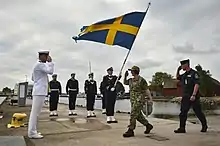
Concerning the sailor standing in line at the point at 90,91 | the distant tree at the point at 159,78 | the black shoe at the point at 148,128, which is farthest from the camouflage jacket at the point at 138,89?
the distant tree at the point at 159,78

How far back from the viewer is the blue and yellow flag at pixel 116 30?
33.2 ft

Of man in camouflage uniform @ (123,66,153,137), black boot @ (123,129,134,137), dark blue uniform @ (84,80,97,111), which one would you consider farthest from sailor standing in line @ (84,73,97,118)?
black boot @ (123,129,134,137)

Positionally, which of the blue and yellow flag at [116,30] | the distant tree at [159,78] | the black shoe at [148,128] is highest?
the distant tree at [159,78]

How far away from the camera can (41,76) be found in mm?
8180

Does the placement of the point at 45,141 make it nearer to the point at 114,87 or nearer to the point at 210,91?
the point at 114,87

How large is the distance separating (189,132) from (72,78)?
677cm

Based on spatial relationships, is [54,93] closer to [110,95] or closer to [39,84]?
[110,95]

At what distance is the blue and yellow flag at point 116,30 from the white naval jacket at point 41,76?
88.2 inches

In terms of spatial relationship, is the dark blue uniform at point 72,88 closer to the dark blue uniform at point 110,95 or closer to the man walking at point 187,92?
the dark blue uniform at point 110,95

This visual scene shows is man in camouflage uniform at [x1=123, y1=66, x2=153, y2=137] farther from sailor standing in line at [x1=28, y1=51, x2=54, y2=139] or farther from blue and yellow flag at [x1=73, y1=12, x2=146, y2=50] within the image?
sailor standing in line at [x1=28, y1=51, x2=54, y2=139]

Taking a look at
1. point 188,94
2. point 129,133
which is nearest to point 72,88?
point 188,94

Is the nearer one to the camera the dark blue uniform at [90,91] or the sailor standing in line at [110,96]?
the sailor standing in line at [110,96]

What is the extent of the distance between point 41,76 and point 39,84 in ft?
0.60

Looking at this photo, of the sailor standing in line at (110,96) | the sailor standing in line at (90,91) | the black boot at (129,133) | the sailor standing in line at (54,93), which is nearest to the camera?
the black boot at (129,133)
